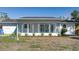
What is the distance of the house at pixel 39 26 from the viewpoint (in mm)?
12825

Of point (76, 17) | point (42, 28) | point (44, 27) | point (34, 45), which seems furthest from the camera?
point (44, 27)

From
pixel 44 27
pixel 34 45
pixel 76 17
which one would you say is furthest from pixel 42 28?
pixel 34 45

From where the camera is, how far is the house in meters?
12.8

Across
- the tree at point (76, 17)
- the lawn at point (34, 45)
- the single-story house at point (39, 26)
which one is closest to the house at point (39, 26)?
the single-story house at point (39, 26)

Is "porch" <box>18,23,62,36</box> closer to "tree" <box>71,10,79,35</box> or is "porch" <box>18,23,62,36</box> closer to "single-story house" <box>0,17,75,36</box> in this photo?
"single-story house" <box>0,17,75,36</box>

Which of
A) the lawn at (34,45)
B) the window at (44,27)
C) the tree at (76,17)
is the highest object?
the tree at (76,17)

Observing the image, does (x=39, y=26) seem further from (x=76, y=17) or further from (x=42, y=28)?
(x=76, y=17)

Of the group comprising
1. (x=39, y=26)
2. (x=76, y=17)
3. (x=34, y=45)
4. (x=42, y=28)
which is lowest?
(x=34, y=45)

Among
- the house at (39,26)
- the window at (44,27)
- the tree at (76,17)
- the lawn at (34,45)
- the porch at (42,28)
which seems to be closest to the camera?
the lawn at (34,45)

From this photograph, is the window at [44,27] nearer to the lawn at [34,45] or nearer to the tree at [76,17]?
the tree at [76,17]

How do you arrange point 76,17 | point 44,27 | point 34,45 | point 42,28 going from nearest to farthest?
point 34,45 < point 76,17 < point 42,28 < point 44,27

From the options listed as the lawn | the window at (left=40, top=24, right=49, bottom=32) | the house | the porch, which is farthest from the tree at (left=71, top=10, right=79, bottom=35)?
the lawn

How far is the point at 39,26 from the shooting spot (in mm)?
14391
